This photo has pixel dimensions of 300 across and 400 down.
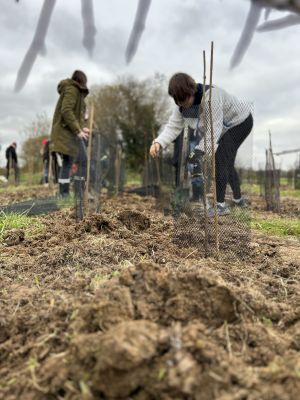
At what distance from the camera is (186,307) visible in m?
1.30

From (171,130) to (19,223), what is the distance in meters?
1.54

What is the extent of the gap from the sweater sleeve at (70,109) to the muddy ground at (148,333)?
3033 mm

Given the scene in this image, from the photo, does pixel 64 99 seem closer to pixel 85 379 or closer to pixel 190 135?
pixel 190 135

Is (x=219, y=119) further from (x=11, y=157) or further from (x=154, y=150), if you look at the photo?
(x=11, y=157)

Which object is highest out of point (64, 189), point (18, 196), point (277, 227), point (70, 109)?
point (70, 109)

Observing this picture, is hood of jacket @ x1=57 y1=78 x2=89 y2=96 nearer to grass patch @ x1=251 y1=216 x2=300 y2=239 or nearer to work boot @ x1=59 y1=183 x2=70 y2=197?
work boot @ x1=59 y1=183 x2=70 y2=197

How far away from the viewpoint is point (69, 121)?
4840 millimetres

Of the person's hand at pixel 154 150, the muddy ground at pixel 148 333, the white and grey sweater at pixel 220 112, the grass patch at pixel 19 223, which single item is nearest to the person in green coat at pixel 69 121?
the grass patch at pixel 19 223

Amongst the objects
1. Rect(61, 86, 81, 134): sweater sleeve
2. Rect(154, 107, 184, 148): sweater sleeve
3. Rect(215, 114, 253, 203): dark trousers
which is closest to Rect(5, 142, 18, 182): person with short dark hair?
Rect(61, 86, 81, 134): sweater sleeve

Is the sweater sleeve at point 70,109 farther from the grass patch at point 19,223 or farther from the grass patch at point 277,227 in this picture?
the grass patch at point 277,227

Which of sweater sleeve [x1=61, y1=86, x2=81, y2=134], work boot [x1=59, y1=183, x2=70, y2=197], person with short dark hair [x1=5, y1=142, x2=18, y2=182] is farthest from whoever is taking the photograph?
person with short dark hair [x1=5, y1=142, x2=18, y2=182]

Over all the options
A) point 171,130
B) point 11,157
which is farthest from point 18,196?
point 11,157

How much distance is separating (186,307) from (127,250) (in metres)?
0.99

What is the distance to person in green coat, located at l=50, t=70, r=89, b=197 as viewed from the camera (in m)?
4.85
